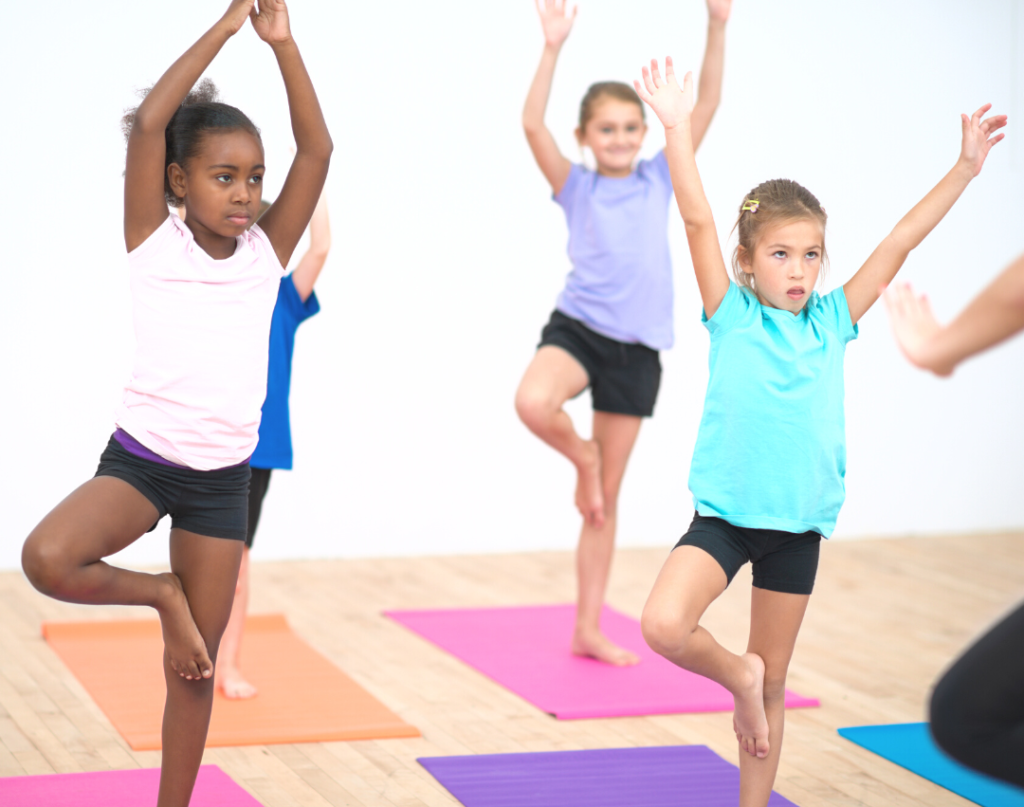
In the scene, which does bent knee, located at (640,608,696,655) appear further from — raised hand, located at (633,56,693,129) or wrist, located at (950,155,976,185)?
wrist, located at (950,155,976,185)

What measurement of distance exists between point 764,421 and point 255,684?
1.81 m

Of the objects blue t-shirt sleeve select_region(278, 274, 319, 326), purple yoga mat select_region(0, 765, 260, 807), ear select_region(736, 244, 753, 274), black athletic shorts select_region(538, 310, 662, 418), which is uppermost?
ear select_region(736, 244, 753, 274)

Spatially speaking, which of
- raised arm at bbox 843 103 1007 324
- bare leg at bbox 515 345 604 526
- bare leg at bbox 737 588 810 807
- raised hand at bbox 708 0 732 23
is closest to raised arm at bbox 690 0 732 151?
raised hand at bbox 708 0 732 23

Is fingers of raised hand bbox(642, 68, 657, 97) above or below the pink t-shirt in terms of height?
above

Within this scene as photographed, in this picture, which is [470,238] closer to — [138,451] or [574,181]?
[574,181]

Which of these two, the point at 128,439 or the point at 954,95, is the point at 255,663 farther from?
the point at 954,95

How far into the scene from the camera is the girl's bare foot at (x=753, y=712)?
241 centimetres

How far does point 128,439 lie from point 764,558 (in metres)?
1.17

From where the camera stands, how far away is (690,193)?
239 cm

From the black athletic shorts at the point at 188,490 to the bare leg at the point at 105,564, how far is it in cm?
2

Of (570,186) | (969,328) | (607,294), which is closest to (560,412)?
(607,294)

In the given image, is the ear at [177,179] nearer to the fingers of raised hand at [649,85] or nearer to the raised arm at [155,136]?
the raised arm at [155,136]

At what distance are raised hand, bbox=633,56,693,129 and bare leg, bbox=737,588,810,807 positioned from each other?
0.89 meters

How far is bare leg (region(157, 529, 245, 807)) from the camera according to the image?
2295 mm
